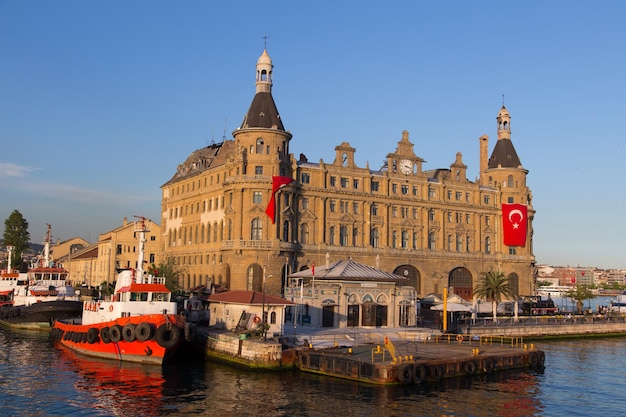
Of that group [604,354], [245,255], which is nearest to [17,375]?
[245,255]

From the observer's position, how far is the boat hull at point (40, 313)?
237ft

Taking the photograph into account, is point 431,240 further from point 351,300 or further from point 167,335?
point 167,335

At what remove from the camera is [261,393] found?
39781 millimetres

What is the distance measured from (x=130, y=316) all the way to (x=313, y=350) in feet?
49.7

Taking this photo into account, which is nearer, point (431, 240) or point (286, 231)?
point (286, 231)

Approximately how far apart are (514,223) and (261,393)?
82434 mm

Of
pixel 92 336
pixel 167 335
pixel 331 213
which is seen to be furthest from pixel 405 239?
pixel 167 335

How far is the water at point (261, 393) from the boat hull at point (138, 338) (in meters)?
1.14

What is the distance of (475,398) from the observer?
131 feet

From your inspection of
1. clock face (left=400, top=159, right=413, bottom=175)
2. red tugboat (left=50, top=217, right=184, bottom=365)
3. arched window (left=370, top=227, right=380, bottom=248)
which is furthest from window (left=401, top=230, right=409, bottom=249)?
red tugboat (left=50, top=217, right=184, bottom=365)

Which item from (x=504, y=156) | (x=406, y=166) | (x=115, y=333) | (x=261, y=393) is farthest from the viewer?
(x=504, y=156)

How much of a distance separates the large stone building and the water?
3758 centimetres

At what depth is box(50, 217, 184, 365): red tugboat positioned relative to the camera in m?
48.8

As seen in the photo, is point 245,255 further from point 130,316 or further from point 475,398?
point 475,398
